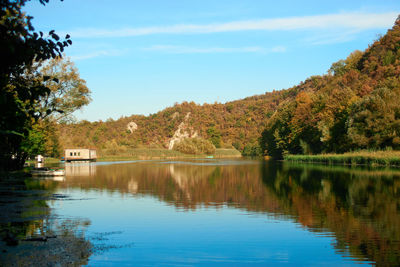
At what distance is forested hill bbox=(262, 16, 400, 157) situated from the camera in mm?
64688

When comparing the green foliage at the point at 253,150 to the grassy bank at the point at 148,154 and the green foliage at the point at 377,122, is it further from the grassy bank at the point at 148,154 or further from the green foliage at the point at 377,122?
the green foliage at the point at 377,122

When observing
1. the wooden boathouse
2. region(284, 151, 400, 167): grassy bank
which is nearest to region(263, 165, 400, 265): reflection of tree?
region(284, 151, 400, 167): grassy bank

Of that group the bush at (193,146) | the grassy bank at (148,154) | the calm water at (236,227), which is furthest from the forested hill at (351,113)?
the calm water at (236,227)

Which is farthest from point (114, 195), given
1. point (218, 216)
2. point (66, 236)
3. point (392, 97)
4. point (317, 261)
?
point (392, 97)

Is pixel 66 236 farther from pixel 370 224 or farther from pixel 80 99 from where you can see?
pixel 80 99

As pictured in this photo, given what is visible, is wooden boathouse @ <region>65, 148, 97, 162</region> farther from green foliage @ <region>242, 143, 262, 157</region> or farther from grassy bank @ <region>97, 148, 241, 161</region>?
green foliage @ <region>242, 143, 262, 157</region>

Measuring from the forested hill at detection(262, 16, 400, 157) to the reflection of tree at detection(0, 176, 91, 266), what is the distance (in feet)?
186

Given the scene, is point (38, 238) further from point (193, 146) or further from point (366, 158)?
point (193, 146)

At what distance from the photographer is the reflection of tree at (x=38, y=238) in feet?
33.3

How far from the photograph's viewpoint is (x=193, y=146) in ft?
510

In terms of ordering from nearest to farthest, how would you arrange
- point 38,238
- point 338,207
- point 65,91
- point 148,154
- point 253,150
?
point 38,238 → point 338,207 → point 65,91 → point 148,154 → point 253,150

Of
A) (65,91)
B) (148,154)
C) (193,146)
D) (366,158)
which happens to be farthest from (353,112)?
(193,146)

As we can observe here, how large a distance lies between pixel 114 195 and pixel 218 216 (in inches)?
404

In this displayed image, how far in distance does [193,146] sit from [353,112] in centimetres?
8915
